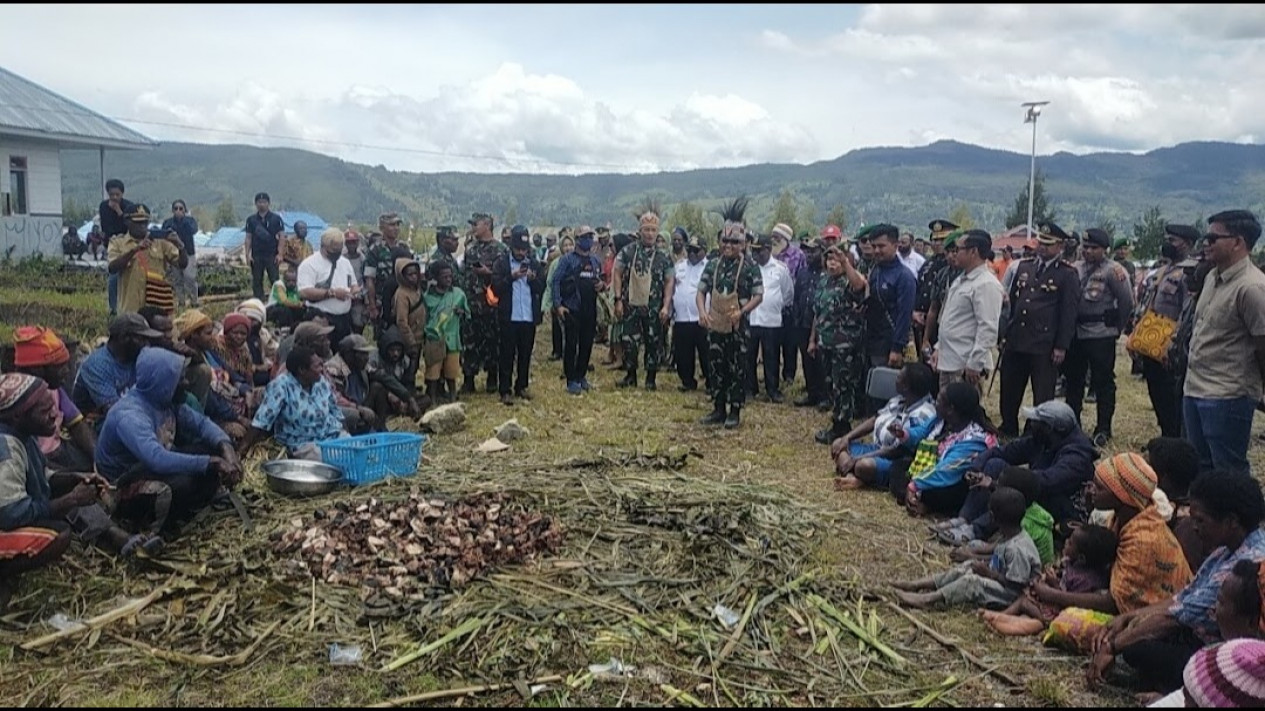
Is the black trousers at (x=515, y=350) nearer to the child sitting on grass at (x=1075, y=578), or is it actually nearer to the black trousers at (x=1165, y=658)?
the child sitting on grass at (x=1075, y=578)

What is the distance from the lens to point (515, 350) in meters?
9.77

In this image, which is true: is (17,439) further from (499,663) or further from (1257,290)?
(1257,290)

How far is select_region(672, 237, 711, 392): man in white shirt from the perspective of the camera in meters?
9.98

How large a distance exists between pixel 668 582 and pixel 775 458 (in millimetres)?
3089

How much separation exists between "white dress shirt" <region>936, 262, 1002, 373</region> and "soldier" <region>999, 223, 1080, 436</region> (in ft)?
2.44

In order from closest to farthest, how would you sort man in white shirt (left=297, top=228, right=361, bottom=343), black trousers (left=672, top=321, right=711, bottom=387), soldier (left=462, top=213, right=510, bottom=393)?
man in white shirt (left=297, top=228, right=361, bottom=343), soldier (left=462, top=213, right=510, bottom=393), black trousers (left=672, top=321, right=711, bottom=387)

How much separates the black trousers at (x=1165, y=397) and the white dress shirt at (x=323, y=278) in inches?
300

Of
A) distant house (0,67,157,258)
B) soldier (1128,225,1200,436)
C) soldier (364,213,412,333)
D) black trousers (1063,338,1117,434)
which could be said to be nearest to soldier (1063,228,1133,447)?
black trousers (1063,338,1117,434)

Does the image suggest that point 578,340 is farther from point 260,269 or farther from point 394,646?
point 394,646

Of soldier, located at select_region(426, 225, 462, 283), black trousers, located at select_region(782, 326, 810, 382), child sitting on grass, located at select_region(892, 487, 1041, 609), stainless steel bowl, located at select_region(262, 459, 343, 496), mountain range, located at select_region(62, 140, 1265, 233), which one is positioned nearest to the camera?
child sitting on grass, located at select_region(892, 487, 1041, 609)

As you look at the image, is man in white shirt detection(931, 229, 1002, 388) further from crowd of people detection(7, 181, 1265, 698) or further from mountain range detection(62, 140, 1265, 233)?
mountain range detection(62, 140, 1265, 233)

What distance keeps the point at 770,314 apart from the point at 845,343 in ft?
6.85

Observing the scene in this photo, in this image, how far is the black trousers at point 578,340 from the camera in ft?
34.0

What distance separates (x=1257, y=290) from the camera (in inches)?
187
